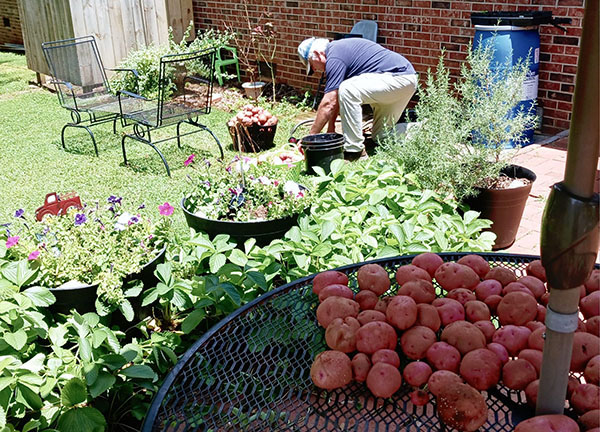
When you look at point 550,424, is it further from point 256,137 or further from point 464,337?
point 256,137

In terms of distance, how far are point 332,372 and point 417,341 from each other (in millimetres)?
194

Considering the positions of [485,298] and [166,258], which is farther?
[166,258]

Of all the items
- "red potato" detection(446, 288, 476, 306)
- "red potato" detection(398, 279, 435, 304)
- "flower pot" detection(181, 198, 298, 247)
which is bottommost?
"flower pot" detection(181, 198, 298, 247)

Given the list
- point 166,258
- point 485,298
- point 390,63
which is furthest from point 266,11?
point 485,298

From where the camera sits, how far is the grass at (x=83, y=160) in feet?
15.5

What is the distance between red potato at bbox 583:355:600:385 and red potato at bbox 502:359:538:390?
4.0 inches

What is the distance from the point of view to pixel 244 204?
317 cm

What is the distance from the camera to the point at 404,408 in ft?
3.77

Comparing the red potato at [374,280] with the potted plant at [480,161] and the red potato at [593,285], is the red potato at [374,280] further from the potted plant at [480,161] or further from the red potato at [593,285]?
the potted plant at [480,161]

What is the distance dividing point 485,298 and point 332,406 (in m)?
0.47

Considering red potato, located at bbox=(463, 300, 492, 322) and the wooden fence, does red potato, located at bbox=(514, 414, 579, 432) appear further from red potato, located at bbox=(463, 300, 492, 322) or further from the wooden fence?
the wooden fence

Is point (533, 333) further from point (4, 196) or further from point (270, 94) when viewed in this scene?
point (270, 94)

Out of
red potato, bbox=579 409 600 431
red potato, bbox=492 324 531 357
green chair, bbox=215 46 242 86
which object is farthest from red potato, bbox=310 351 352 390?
green chair, bbox=215 46 242 86

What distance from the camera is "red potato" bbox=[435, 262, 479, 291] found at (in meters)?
1.46
